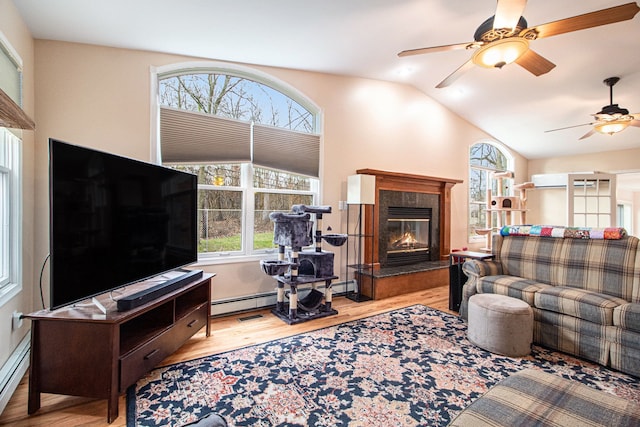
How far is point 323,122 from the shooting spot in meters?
4.09

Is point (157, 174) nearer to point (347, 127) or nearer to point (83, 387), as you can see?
point (83, 387)

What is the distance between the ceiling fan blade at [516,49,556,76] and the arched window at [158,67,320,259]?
2310 millimetres

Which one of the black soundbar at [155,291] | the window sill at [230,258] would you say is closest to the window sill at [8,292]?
the black soundbar at [155,291]

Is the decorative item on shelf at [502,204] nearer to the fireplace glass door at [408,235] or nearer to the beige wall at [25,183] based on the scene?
the fireplace glass door at [408,235]

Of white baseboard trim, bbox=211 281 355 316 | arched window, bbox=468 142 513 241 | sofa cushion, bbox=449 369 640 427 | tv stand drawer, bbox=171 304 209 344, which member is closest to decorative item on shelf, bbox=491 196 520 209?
arched window, bbox=468 142 513 241

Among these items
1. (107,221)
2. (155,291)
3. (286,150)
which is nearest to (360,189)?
(286,150)

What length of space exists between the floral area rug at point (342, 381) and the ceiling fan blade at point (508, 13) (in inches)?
94.7

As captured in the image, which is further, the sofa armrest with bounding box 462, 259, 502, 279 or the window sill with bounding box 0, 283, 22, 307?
the sofa armrest with bounding box 462, 259, 502, 279

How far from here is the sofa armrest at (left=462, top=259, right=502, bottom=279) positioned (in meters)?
3.21

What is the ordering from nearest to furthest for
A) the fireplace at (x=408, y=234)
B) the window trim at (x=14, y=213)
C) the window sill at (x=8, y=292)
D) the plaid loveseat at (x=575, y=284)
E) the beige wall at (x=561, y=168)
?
1. the window sill at (x=8, y=292)
2. the window trim at (x=14, y=213)
3. the plaid loveseat at (x=575, y=284)
4. the fireplace at (x=408, y=234)
5. the beige wall at (x=561, y=168)

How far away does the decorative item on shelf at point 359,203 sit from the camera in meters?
3.86

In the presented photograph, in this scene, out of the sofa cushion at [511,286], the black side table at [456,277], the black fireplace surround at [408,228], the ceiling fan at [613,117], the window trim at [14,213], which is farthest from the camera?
the black fireplace surround at [408,228]

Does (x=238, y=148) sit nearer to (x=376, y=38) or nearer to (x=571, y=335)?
(x=376, y=38)

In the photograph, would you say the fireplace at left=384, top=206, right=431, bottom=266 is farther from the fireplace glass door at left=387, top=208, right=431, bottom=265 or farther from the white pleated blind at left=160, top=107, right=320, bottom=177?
the white pleated blind at left=160, top=107, right=320, bottom=177
